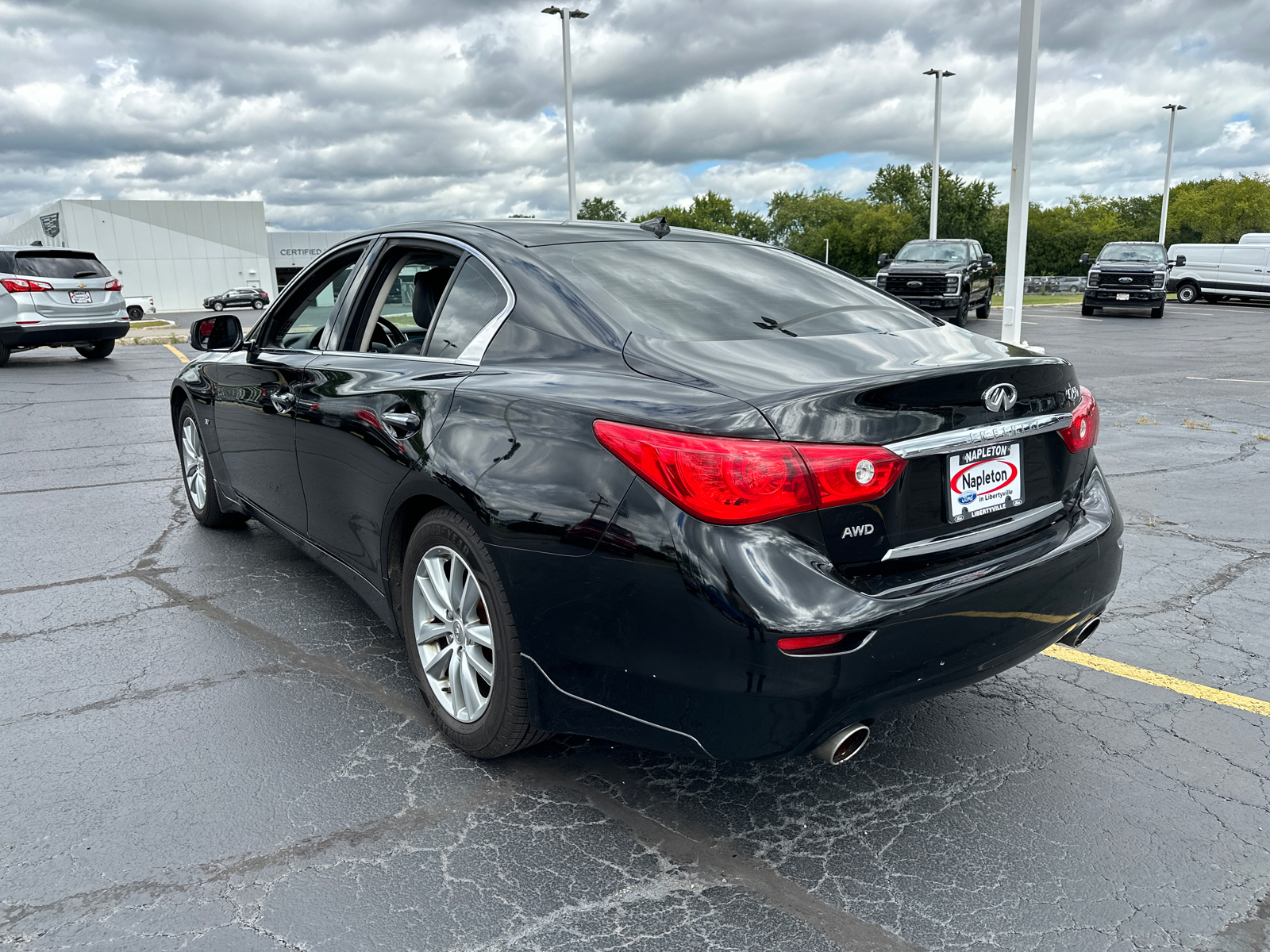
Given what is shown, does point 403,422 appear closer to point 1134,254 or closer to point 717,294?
point 717,294

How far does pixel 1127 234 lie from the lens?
105m

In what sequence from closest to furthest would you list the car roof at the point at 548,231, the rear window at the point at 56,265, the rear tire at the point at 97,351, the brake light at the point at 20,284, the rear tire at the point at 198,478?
the car roof at the point at 548,231
the rear tire at the point at 198,478
the brake light at the point at 20,284
the rear window at the point at 56,265
the rear tire at the point at 97,351

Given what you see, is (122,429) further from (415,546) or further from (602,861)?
(602,861)

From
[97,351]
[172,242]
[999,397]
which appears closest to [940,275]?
[97,351]

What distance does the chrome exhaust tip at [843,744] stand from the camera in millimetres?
2375

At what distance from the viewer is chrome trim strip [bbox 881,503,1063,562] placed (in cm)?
244

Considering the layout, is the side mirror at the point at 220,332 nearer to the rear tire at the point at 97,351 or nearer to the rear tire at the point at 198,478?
the rear tire at the point at 198,478

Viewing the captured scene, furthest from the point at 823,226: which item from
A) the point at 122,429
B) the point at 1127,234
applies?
the point at 122,429

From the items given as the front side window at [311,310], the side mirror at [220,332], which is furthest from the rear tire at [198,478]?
the front side window at [311,310]

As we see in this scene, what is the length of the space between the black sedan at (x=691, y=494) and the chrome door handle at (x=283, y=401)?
1.22ft

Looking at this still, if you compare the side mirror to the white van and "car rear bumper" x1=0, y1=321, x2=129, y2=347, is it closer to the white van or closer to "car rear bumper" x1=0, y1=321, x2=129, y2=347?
"car rear bumper" x1=0, y1=321, x2=129, y2=347

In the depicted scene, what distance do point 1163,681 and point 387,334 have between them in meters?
3.11

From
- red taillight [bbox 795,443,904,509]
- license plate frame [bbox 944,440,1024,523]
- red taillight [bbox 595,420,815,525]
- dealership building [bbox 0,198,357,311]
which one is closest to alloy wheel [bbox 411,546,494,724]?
red taillight [bbox 595,420,815,525]

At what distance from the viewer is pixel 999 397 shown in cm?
262
